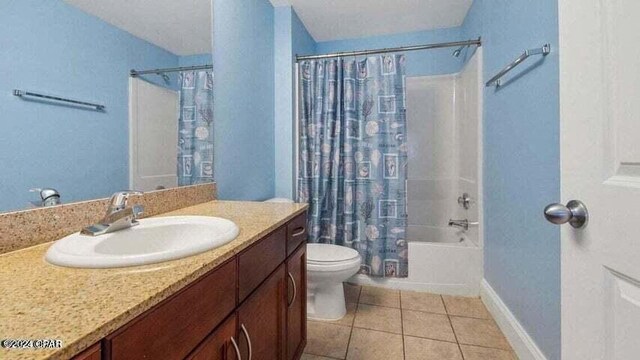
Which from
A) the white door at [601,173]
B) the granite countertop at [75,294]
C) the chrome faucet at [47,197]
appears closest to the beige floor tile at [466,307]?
the white door at [601,173]

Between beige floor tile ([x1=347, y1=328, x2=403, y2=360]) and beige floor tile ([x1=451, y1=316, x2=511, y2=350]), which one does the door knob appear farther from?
beige floor tile ([x1=451, y1=316, x2=511, y2=350])

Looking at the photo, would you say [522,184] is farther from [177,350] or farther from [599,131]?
[177,350]

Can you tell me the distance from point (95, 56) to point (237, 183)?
956mm

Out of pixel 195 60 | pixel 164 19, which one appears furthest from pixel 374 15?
pixel 164 19

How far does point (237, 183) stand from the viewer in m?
1.70

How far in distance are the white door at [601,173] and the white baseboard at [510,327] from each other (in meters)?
0.92

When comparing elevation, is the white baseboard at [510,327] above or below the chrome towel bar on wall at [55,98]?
below

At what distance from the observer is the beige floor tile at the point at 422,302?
1.88 metres

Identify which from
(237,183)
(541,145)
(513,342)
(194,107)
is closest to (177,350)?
(194,107)

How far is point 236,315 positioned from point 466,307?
1750 millimetres

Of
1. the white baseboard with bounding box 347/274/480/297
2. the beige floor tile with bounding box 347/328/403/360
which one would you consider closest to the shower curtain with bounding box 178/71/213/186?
the beige floor tile with bounding box 347/328/403/360

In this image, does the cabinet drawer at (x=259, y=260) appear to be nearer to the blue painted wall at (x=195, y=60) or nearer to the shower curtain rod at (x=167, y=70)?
the shower curtain rod at (x=167, y=70)

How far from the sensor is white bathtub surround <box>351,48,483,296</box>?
2.13 metres

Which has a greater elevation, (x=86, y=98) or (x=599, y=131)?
(x=86, y=98)
